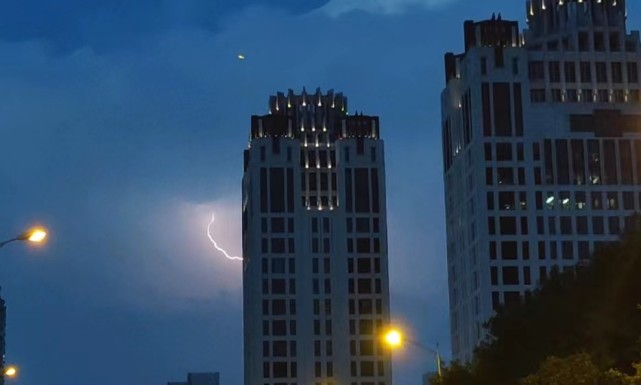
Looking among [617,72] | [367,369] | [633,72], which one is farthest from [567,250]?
[367,369]

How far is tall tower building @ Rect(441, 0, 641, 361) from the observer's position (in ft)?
483

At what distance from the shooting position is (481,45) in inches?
6038

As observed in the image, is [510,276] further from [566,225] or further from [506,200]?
[566,225]

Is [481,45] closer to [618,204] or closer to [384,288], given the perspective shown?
[618,204]

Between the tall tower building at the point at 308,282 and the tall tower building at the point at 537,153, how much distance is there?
3714 cm

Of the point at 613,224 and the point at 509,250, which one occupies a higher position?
the point at 613,224

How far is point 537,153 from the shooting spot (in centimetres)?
14988

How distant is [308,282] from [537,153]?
2102 inches

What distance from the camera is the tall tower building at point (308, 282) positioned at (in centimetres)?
19025

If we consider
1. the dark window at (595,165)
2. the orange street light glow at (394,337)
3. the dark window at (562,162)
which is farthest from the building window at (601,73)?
the orange street light glow at (394,337)

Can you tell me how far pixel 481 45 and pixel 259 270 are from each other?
53687mm

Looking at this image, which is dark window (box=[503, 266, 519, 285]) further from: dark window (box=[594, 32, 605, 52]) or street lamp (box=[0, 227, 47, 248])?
street lamp (box=[0, 227, 47, 248])

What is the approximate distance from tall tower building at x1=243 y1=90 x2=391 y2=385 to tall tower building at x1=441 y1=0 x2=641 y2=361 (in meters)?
37.1

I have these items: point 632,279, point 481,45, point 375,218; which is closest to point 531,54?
point 481,45
